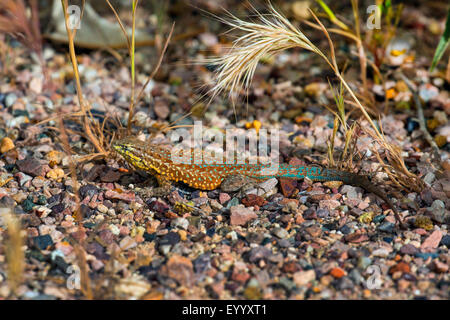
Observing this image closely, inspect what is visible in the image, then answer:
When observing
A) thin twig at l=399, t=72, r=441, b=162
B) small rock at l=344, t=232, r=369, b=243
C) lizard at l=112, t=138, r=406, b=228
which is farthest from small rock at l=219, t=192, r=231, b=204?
thin twig at l=399, t=72, r=441, b=162

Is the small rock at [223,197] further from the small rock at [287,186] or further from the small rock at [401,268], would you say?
the small rock at [401,268]

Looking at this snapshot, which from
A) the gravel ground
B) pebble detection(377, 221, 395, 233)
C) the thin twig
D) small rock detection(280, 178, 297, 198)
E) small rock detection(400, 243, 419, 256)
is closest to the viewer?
the gravel ground

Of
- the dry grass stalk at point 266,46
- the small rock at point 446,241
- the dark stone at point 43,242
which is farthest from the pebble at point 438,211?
the dark stone at point 43,242

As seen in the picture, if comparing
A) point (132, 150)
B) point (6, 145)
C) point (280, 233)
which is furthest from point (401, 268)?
point (6, 145)

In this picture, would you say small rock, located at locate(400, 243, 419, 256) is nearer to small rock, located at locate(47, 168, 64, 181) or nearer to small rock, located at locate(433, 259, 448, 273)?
small rock, located at locate(433, 259, 448, 273)
